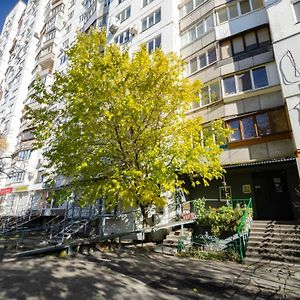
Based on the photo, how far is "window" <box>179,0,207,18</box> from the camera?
2069 cm

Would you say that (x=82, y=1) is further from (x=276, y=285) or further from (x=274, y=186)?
(x=276, y=285)

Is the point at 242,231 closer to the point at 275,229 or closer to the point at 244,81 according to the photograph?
the point at 275,229

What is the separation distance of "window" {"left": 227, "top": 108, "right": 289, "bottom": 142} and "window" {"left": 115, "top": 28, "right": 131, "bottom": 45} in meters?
14.4

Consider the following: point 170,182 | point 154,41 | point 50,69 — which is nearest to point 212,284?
point 170,182

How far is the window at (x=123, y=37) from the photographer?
2340 centimetres

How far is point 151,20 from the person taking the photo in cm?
2222

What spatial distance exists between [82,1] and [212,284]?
44.5 m

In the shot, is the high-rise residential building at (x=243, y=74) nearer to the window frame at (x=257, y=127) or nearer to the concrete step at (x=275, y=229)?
the window frame at (x=257, y=127)

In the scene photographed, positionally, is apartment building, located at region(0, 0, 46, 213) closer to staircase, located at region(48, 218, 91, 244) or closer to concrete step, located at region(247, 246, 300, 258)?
staircase, located at region(48, 218, 91, 244)

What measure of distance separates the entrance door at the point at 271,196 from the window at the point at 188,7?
52.3ft

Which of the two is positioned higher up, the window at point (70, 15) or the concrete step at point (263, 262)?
the window at point (70, 15)

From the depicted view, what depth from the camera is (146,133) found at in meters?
11.9

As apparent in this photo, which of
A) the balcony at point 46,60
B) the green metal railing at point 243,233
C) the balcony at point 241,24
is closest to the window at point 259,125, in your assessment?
the green metal railing at point 243,233

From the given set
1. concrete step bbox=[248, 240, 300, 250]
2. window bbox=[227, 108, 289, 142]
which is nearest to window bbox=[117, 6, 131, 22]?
window bbox=[227, 108, 289, 142]
